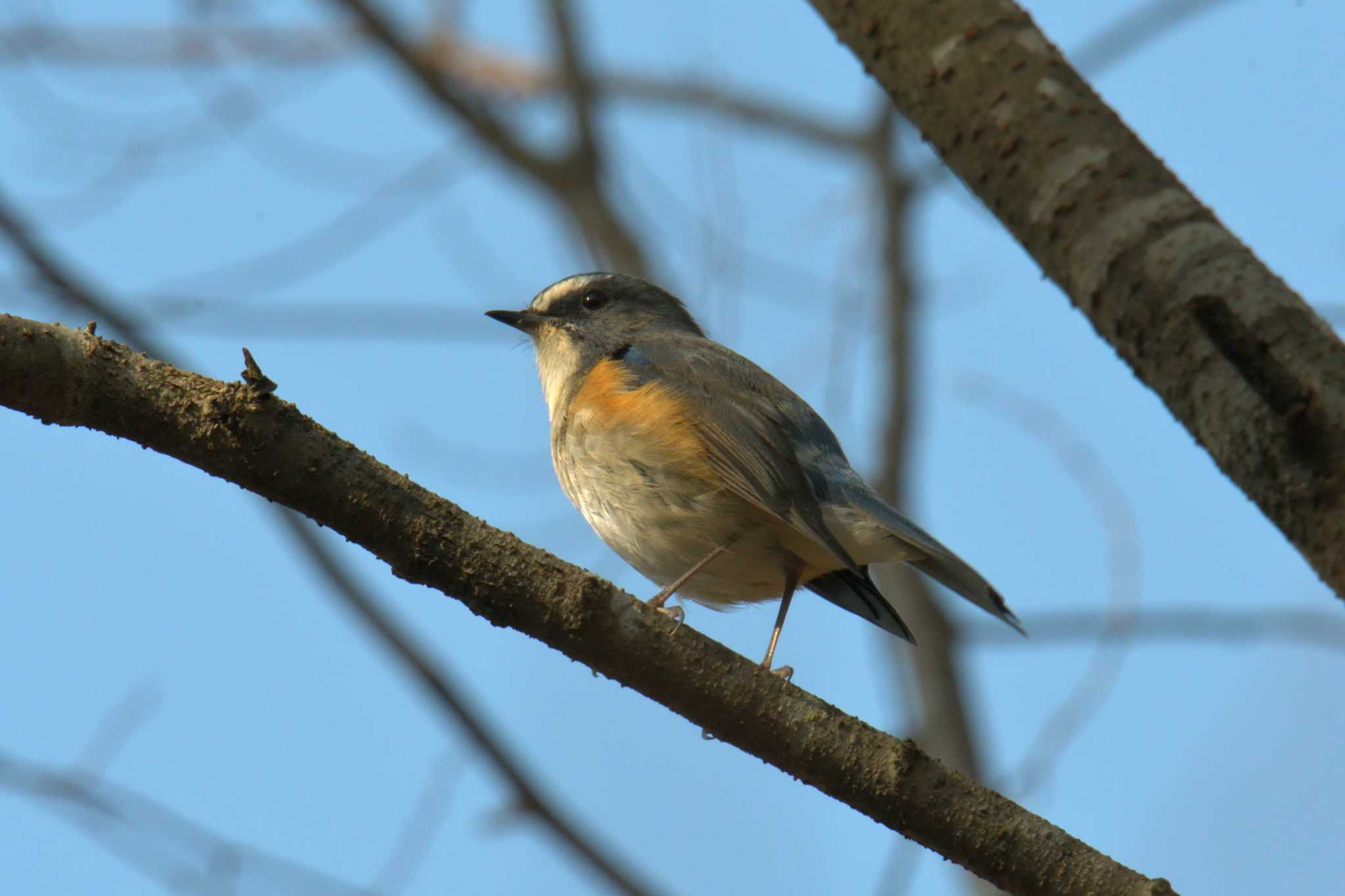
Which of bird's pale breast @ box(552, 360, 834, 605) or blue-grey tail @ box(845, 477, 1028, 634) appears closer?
blue-grey tail @ box(845, 477, 1028, 634)

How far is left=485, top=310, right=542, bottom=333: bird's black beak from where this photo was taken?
489 cm

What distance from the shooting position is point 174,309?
18.3 ft

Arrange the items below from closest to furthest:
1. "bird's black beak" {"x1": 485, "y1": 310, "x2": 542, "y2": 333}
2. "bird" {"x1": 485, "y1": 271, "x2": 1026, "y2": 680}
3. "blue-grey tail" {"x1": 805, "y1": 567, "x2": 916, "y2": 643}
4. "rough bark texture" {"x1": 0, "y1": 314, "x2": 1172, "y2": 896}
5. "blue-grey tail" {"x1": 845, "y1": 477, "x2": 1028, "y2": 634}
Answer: "rough bark texture" {"x1": 0, "y1": 314, "x2": 1172, "y2": 896}
"blue-grey tail" {"x1": 845, "y1": 477, "x2": 1028, "y2": 634}
"bird" {"x1": 485, "y1": 271, "x2": 1026, "y2": 680}
"blue-grey tail" {"x1": 805, "y1": 567, "x2": 916, "y2": 643}
"bird's black beak" {"x1": 485, "y1": 310, "x2": 542, "y2": 333}

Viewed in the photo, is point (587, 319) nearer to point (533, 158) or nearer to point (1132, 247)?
point (1132, 247)

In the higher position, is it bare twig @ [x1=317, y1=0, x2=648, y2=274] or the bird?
bare twig @ [x1=317, y1=0, x2=648, y2=274]

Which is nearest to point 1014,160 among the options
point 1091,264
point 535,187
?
point 1091,264

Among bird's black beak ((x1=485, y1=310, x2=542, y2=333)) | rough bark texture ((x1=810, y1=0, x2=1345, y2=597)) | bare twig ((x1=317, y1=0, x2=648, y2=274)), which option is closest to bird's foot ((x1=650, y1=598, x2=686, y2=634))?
rough bark texture ((x1=810, y1=0, x2=1345, y2=597))

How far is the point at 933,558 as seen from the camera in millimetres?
3570

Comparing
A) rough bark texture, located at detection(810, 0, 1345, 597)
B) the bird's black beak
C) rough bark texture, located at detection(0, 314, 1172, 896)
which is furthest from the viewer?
the bird's black beak

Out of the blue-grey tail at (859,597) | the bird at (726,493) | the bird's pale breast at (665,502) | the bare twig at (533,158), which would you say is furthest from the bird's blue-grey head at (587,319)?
the bare twig at (533,158)

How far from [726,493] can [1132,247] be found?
4.44ft

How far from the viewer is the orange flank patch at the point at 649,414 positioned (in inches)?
144

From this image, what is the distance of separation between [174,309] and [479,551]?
390 centimetres

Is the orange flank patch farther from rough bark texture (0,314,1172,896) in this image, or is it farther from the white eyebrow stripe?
rough bark texture (0,314,1172,896)
